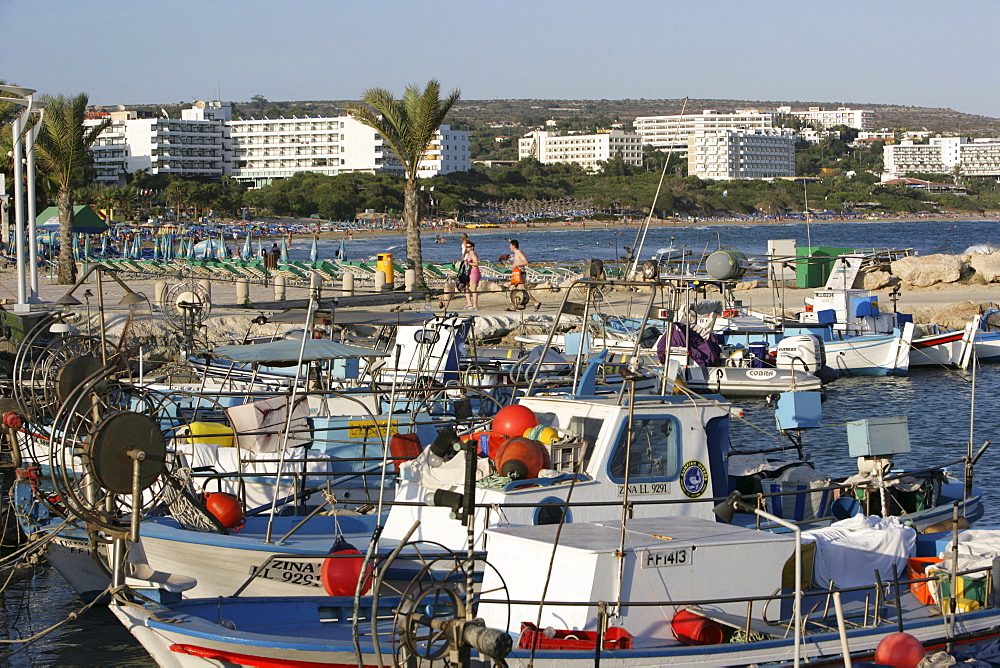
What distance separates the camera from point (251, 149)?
193 m

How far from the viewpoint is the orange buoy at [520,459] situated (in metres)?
10.6

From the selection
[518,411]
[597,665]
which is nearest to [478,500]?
[518,411]

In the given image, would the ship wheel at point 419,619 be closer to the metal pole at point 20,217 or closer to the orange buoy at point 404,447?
the orange buoy at point 404,447

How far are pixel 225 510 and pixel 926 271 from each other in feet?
124

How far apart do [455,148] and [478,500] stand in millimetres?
191041

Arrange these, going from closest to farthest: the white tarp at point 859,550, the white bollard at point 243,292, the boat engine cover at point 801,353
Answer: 1. the white tarp at point 859,550
2. the boat engine cover at point 801,353
3. the white bollard at point 243,292

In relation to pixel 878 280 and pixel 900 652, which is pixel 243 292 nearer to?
pixel 878 280

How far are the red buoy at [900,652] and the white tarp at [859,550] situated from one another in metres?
1.59

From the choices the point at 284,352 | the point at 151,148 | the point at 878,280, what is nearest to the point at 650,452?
the point at 284,352

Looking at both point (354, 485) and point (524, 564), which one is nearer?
point (524, 564)

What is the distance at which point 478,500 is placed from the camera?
10.6 meters

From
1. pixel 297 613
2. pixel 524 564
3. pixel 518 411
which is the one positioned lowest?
pixel 297 613

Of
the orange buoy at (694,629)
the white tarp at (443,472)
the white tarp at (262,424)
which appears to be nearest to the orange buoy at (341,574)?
the white tarp at (443,472)

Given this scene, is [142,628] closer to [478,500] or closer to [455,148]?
[478,500]
